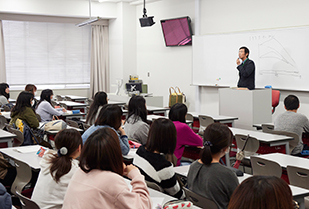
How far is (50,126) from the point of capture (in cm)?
505

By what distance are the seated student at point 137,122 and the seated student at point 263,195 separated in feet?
10.6

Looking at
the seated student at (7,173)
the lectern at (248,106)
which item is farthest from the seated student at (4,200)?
the lectern at (248,106)

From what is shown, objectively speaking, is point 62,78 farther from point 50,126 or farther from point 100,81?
point 50,126

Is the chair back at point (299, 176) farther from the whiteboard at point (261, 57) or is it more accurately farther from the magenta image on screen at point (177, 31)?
the magenta image on screen at point (177, 31)

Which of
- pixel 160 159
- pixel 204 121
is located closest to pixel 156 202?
pixel 160 159

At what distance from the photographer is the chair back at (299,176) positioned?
114 inches

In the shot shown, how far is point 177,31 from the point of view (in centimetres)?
949

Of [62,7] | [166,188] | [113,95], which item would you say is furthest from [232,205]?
[62,7]

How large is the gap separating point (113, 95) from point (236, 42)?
3.19 m

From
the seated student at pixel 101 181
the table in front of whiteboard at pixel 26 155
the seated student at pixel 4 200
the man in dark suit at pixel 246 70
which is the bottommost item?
the table in front of whiteboard at pixel 26 155

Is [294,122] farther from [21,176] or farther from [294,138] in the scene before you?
[21,176]

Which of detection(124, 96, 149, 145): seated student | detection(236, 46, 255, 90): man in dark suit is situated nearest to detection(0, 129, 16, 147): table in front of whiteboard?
detection(124, 96, 149, 145): seated student

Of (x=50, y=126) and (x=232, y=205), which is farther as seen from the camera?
(x=50, y=126)

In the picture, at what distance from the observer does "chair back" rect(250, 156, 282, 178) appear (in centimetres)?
298
